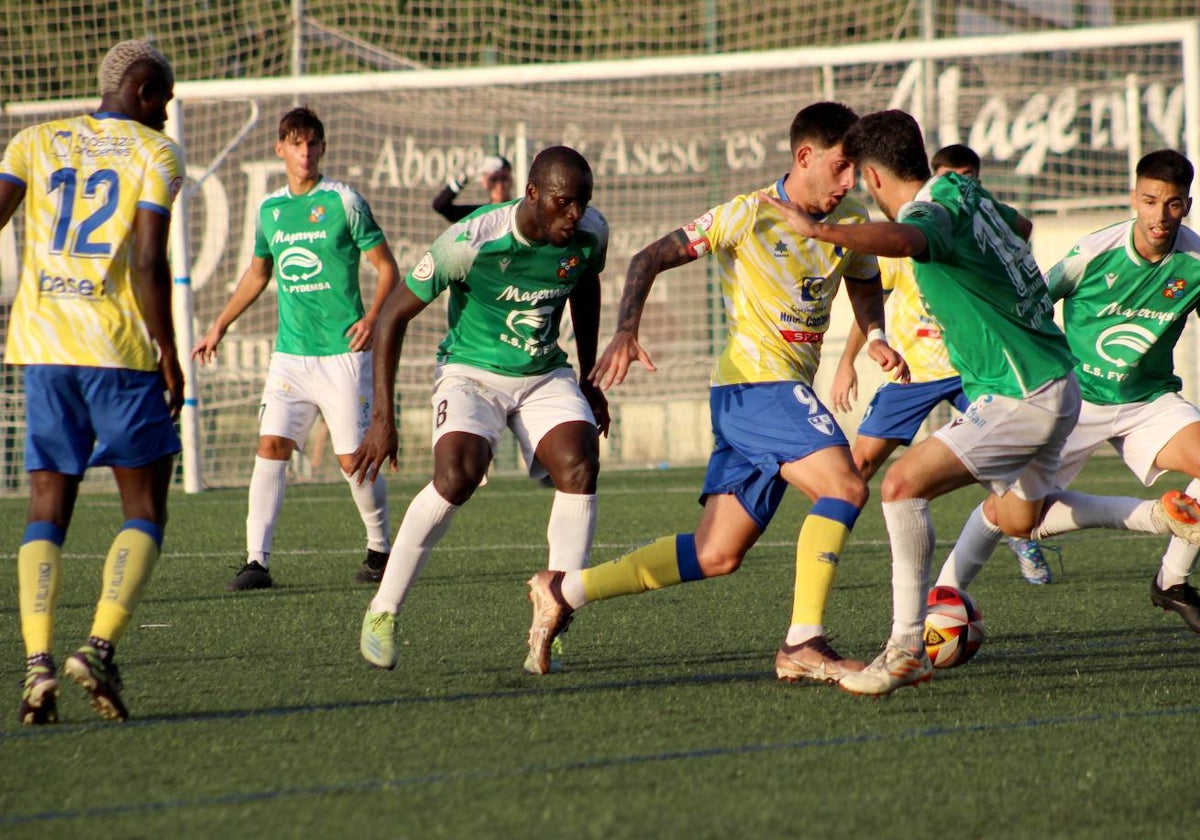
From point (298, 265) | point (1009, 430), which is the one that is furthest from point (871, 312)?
point (298, 265)

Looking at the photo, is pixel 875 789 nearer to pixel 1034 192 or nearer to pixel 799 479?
pixel 799 479

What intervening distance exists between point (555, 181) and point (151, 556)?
75.1 inches

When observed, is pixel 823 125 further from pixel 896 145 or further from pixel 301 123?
pixel 301 123

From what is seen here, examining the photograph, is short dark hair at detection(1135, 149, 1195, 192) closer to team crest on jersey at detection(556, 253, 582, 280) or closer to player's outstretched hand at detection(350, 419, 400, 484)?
team crest on jersey at detection(556, 253, 582, 280)

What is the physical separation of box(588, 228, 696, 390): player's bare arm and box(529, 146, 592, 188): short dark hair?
0.40m

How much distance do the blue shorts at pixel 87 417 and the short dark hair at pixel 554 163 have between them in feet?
5.18

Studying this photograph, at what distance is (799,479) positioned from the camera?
561 centimetres

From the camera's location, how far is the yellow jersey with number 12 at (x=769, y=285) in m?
5.71

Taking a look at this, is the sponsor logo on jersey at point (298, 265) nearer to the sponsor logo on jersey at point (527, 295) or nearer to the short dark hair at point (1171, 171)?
the sponsor logo on jersey at point (527, 295)

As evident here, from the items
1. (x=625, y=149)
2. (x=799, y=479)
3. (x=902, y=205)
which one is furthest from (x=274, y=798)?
(x=625, y=149)

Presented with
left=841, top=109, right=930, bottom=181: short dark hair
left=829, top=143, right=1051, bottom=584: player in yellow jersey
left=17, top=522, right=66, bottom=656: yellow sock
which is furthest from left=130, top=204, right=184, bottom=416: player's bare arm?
left=829, top=143, right=1051, bottom=584: player in yellow jersey

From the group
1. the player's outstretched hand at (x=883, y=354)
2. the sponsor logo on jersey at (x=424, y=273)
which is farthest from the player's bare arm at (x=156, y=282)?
the player's outstretched hand at (x=883, y=354)

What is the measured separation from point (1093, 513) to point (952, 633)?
4.88 ft

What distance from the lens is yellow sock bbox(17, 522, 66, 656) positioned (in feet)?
15.8
